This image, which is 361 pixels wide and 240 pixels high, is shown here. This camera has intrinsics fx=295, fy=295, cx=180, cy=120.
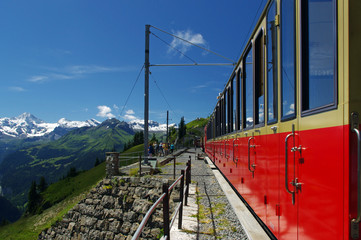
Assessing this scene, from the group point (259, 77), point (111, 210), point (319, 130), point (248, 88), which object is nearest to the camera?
point (319, 130)

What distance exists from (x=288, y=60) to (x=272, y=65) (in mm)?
623

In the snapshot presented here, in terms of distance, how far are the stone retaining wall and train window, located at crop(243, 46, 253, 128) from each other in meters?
11.5

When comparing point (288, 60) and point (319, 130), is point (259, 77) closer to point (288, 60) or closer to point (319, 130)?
point (288, 60)

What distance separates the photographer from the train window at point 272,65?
3502mm

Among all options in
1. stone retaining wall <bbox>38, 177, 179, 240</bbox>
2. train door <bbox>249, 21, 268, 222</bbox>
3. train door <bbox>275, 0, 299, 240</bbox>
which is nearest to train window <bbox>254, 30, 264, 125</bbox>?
train door <bbox>249, 21, 268, 222</bbox>

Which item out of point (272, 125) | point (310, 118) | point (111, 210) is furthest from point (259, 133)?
point (111, 210)

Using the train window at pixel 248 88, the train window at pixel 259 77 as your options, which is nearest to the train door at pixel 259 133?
the train window at pixel 259 77

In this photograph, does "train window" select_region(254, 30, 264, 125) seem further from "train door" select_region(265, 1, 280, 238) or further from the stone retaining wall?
the stone retaining wall

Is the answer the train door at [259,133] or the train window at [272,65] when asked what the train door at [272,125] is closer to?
the train window at [272,65]

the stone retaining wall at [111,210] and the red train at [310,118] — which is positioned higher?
the red train at [310,118]

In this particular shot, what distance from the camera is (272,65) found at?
3625mm

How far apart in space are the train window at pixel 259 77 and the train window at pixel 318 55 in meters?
1.57

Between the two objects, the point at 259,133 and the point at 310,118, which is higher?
the point at 310,118

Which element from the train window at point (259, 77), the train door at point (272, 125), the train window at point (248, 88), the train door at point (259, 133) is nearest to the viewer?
the train door at point (272, 125)
